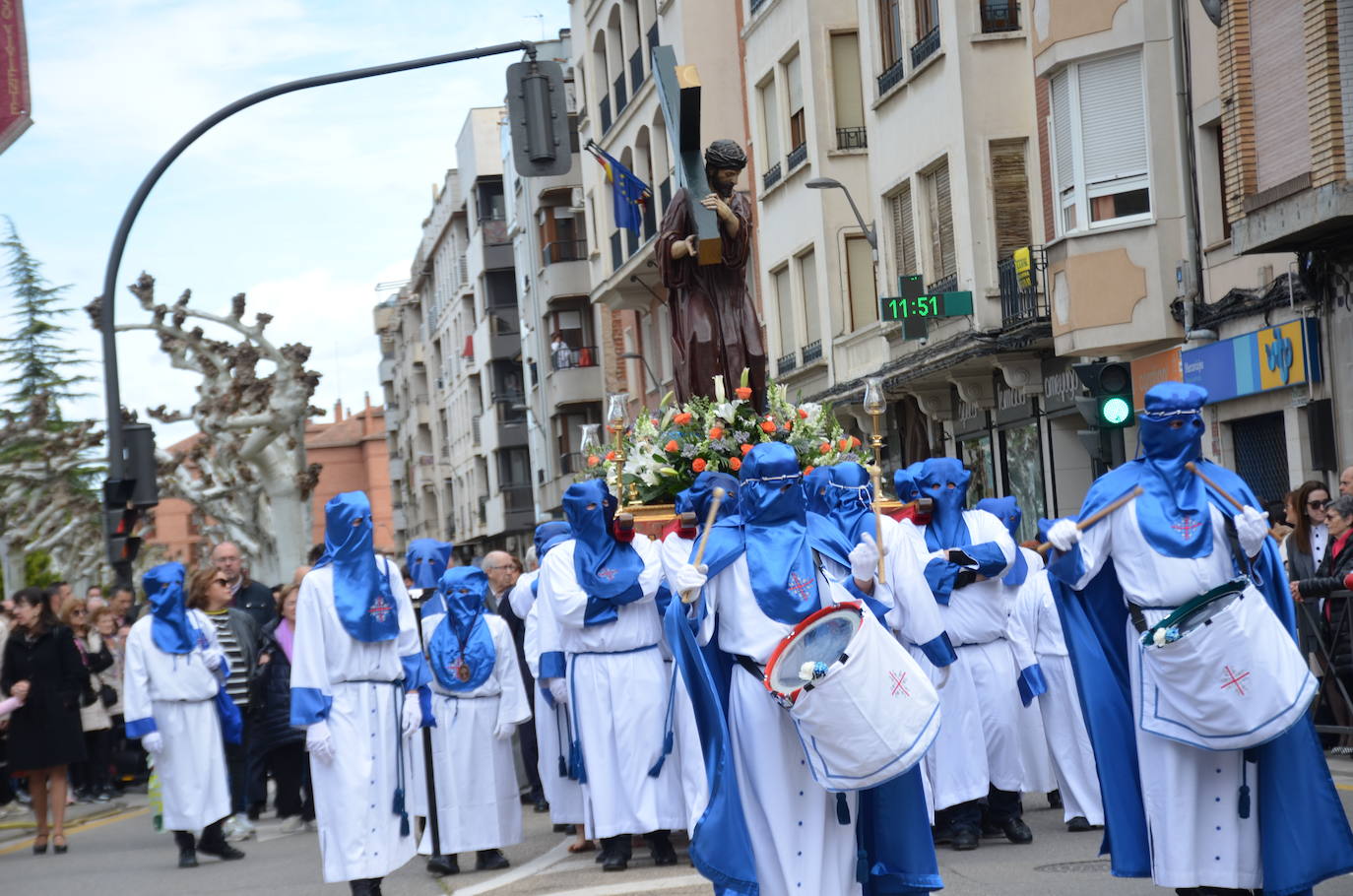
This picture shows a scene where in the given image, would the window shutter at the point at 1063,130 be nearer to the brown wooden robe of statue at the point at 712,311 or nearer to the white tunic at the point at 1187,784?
the brown wooden robe of statue at the point at 712,311

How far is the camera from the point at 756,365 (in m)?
14.6

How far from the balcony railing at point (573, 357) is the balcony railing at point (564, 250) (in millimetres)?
2773

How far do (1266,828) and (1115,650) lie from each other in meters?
1.04

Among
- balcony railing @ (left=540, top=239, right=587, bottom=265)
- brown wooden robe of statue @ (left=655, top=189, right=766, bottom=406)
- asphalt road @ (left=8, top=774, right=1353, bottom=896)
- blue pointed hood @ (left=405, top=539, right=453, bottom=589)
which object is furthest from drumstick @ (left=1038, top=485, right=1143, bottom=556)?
balcony railing @ (left=540, top=239, right=587, bottom=265)

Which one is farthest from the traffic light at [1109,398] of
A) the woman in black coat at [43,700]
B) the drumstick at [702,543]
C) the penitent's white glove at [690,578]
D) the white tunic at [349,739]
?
the woman in black coat at [43,700]

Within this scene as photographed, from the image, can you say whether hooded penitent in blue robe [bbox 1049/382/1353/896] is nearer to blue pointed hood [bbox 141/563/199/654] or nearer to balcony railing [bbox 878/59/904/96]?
blue pointed hood [bbox 141/563/199/654]

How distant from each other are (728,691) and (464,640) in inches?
188

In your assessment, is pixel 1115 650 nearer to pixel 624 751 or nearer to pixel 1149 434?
pixel 1149 434

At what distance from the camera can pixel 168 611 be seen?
47.3 feet

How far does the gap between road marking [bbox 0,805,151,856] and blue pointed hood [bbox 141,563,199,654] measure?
3116mm

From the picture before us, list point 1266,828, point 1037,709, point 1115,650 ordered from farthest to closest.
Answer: point 1037,709 → point 1115,650 → point 1266,828

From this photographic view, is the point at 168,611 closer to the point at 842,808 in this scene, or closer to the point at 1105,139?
the point at 842,808

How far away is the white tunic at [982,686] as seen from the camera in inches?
456

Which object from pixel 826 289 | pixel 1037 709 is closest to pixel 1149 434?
pixel 1037 709
